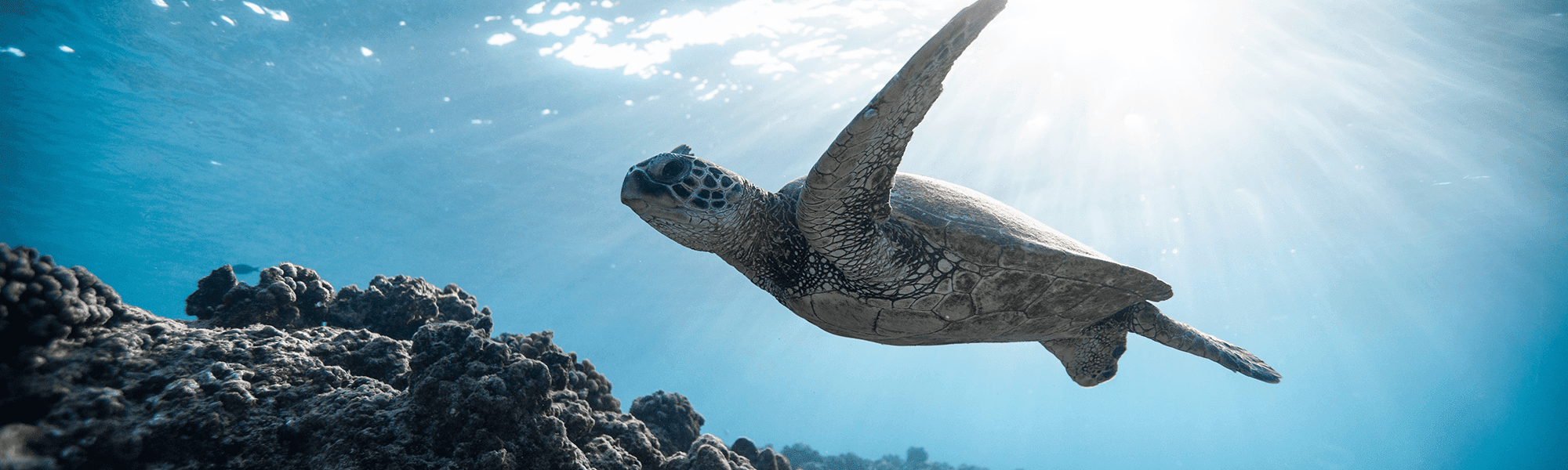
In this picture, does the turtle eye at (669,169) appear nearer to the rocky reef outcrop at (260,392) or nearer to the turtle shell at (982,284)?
the turtle shell at (982,284)

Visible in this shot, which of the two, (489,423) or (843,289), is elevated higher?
(843,289)

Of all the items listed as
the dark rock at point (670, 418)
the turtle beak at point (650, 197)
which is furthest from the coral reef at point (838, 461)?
the turtle beak at point (650, 197)

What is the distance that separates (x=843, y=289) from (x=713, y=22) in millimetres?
10214

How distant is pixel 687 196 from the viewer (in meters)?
2.40

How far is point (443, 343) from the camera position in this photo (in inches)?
92.8

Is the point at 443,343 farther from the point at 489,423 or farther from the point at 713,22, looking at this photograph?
the point at 713,22

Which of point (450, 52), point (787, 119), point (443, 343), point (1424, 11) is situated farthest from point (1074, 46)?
point (450, 52)

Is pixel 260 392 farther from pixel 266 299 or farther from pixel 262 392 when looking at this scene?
pixel 266 299

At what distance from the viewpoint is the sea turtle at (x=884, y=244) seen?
2193 mm

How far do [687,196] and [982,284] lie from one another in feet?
5.32

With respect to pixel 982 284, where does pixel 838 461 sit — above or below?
below

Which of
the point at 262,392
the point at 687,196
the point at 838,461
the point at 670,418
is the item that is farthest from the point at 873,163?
the point at 838,461

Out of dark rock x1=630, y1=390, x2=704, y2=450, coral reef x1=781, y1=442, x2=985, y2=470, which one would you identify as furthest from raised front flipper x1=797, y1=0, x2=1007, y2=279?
coral reef x1=781, y1=442, x2=985, y2=470

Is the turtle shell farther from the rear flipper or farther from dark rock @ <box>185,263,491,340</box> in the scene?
dark rock @ <box>185,263,491,340</box>
